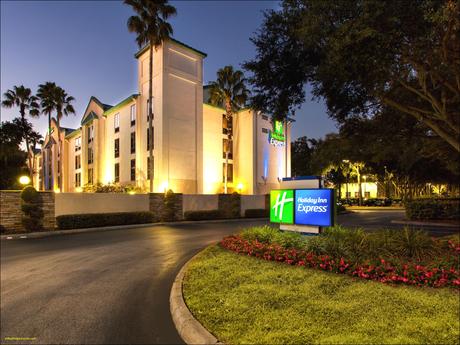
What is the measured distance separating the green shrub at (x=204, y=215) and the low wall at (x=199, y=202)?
1.03 m

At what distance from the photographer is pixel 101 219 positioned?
69.8 feet

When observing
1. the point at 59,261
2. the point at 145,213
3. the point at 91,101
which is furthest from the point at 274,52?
the point at 91,101

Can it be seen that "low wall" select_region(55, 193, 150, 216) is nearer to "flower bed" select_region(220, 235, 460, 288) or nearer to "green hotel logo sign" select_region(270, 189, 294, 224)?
"green hotel logo sign" select_region(270, 189, 294, 224)

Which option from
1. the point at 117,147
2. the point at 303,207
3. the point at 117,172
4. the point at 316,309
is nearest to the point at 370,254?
the point at 303,207

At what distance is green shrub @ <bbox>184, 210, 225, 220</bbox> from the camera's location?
26656mm

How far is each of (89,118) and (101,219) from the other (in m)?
25.0

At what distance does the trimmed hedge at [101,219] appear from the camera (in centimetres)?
1959

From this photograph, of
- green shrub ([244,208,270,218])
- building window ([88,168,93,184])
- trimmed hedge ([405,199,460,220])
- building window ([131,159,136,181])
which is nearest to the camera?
trimmed hedge ([405,199,460,220])

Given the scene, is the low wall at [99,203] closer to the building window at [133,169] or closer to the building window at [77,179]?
the building window at [133,169]

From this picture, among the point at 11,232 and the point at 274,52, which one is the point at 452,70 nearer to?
the point at 274,52

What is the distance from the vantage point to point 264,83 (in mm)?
11711

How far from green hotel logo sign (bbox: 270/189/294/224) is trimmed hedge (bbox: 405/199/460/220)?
771 inches

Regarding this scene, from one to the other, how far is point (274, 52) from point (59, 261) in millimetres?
10363

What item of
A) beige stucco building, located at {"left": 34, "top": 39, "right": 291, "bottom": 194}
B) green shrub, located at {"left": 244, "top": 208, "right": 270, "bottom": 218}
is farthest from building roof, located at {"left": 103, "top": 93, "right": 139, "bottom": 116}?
green shrub, located at {"left": 244, "top": 208, "right": 270, "bottom": 218}
